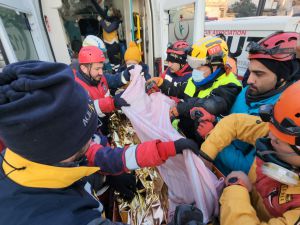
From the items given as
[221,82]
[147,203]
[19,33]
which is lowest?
[147,203]

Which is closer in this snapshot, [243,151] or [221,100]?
[243,151]

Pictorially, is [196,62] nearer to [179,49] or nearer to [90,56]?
[179,49]

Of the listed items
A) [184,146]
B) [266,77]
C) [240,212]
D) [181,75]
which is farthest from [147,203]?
[181,75]

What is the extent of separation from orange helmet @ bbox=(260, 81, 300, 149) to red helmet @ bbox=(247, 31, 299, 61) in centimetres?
58

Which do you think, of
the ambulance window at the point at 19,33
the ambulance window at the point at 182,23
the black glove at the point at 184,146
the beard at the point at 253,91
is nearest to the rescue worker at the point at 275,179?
the black glove at the point at 184,146

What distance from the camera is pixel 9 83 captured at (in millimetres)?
552

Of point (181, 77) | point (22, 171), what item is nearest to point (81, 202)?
point (22, 171)

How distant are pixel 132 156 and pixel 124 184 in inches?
14.3

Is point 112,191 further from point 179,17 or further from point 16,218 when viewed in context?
point 179,17

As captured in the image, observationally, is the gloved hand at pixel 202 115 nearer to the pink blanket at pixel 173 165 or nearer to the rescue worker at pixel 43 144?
the pink blanket at pixel 173 165

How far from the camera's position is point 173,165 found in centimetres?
128

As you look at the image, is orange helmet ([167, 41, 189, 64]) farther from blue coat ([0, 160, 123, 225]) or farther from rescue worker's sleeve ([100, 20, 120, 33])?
rescue worker's sleeve ([100, 20, 120, 33])

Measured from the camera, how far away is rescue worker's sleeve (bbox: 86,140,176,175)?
106cm

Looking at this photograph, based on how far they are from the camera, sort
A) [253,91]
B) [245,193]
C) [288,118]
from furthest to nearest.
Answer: [253,91]
[245,193]
[288,118]
